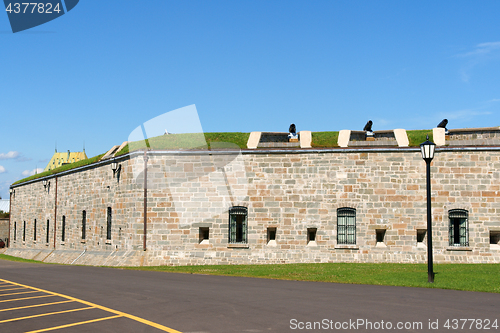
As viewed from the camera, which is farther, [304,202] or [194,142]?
[194,142]

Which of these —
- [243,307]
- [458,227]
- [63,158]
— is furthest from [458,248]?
[63,158]

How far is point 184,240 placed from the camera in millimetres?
20484

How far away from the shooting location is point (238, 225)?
2073 centimetres

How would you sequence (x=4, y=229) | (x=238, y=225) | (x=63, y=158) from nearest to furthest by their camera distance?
(x=238, y=225) < (x=4, y=229) < (x=63, y=158)

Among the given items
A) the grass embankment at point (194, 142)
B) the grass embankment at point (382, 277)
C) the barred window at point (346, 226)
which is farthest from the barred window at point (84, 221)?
the barred window at point (346, 226)

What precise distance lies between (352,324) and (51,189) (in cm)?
2897

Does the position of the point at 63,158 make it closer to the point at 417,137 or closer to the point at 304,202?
the point at 304,202

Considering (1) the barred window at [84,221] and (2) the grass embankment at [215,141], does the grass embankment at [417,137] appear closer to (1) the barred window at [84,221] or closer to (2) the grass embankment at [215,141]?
(2) the grass embankment at [215,141]

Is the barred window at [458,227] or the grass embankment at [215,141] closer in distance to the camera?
the barred window at [458,227]

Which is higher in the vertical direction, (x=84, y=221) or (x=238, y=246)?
(x=84, y=221)

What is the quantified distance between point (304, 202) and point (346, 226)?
2.17 meters

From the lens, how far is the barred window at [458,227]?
19.9 metres

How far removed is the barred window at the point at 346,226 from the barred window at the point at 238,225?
167 inches

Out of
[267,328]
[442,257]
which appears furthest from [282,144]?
[267,328]
